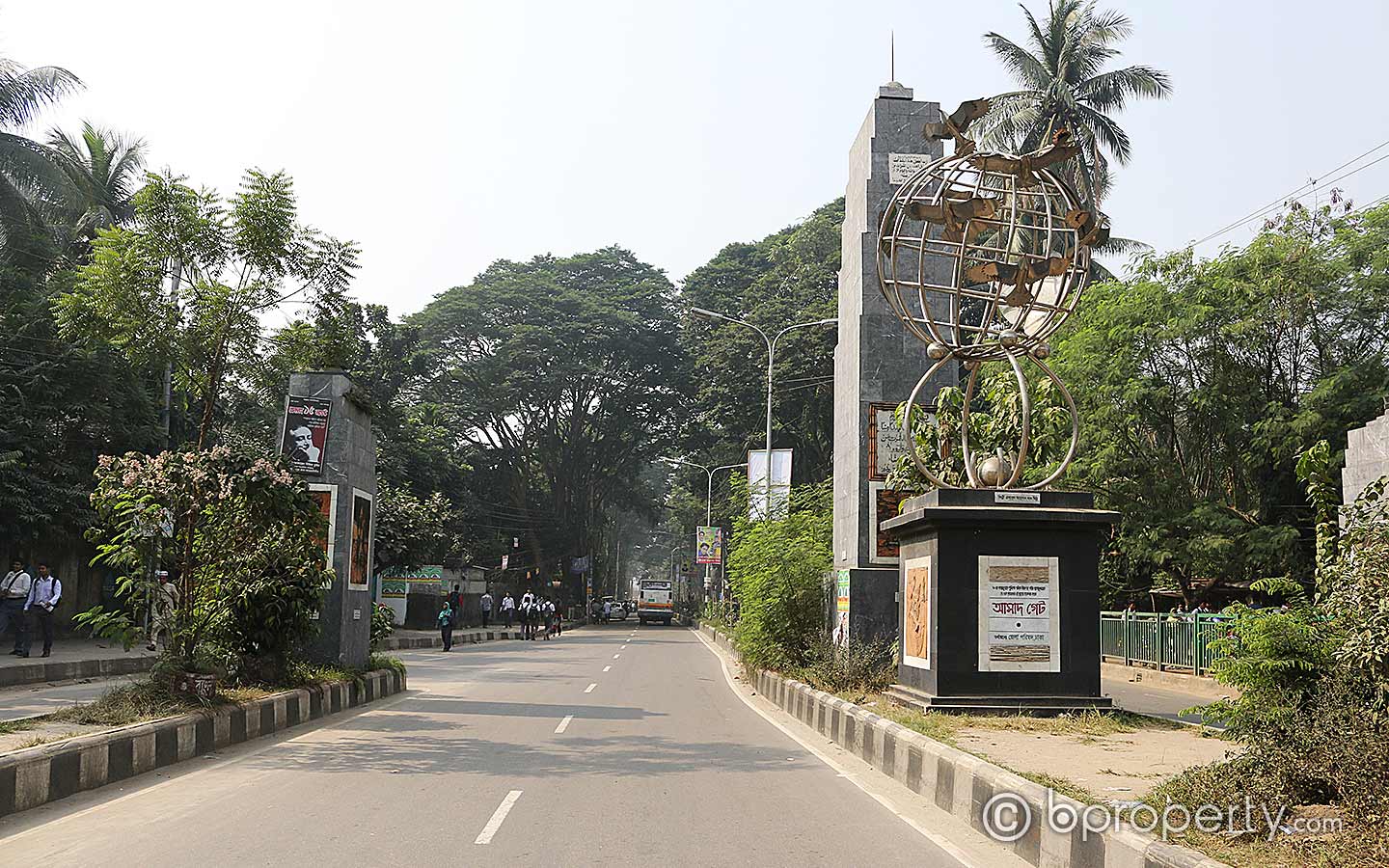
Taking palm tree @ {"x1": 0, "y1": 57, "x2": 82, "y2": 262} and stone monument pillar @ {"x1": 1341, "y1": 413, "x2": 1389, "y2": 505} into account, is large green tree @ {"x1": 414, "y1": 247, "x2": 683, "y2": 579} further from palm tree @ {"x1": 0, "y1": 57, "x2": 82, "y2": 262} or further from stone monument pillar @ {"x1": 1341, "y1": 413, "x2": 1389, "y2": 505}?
stone monument pillar @ {"x1": 1341, "y1": 413, "x2": 1389, "y2": 505}

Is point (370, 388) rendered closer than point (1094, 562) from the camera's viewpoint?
No

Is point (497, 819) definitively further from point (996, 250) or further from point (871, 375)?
point (871, 375)

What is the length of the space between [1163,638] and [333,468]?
17871mm

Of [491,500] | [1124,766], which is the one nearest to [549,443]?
[491,500]

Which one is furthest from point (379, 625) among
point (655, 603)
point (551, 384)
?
point (655, 603)

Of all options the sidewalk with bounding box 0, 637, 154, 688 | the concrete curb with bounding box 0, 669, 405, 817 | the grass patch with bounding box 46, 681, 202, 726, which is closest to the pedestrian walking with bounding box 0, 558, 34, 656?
the sidewalk with bounding box 0, 637, 154, 688

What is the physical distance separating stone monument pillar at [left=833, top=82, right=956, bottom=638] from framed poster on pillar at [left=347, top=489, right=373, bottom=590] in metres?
7.56

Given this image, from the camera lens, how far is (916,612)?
14.0 meters

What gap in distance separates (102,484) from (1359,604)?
456 inches

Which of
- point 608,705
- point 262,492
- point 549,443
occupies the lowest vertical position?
point 608,705

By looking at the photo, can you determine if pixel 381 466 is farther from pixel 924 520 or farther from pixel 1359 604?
pixel 1359 604

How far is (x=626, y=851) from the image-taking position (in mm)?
7254

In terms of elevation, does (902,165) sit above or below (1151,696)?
above

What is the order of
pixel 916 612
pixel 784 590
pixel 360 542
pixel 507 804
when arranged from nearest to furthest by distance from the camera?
pixel 507 804 < pixel 916 612 < pixel 360 542 < pixel 784 590
